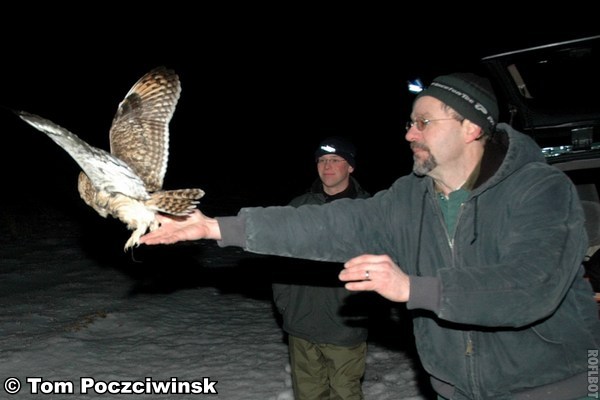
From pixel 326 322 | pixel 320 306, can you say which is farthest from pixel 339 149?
pixel 326 322

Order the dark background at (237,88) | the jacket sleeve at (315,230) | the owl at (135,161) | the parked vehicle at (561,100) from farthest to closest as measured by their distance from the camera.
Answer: the dark background at (237,88) < the parked vehicle at (561,100) < the owl at (135,161) < the jacket sleeve at (315,230)

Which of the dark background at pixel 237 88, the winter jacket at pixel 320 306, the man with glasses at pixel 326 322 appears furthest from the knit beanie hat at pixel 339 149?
Result: the dark background at pixel 237 88

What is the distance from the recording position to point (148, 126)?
5.49m

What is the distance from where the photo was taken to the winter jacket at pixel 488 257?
2.23m

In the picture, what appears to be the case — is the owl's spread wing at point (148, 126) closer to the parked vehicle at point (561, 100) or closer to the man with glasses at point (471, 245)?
the man with glasses at point (471, 245)

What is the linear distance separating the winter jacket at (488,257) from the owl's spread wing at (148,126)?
81.8 inches

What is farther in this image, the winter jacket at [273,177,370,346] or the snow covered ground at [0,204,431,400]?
the snow covered ground at [0,204,431,400]

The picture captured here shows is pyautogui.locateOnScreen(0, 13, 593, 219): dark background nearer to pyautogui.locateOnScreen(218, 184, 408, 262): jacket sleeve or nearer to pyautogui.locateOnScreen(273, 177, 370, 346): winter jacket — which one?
pyautogui.locateOnScreen(273, 177, 370, 346): winter jacket

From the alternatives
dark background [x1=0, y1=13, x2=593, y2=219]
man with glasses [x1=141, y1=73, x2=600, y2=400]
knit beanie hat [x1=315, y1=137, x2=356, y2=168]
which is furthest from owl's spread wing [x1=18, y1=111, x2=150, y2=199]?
dark background [x1=0, y1=13, x2=593, y2=219]

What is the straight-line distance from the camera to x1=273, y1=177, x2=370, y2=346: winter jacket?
16.6ft

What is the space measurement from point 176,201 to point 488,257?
1992 mm

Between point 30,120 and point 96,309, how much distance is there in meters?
6.18
